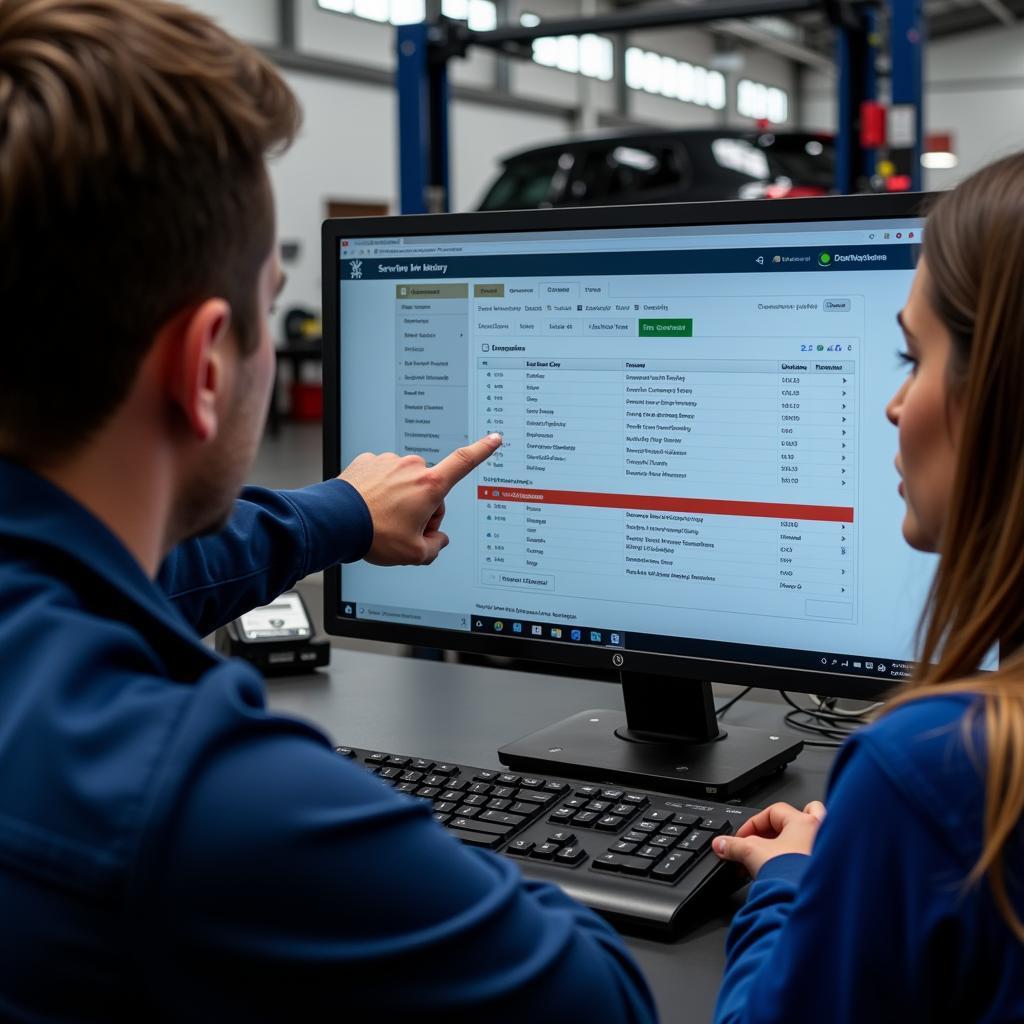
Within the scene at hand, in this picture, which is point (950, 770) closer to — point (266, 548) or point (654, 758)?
point (654, 758)

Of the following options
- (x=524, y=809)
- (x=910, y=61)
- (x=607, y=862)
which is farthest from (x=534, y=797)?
(x=910, y=61)

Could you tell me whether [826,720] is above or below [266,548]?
below

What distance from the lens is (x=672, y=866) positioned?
92 cm

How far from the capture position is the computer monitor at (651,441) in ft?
3.45

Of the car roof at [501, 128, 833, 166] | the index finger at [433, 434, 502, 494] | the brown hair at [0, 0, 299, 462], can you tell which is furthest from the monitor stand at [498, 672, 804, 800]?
the car roof at [501, 128, 833, 166]

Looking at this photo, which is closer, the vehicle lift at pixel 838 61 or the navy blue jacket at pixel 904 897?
the navy blue jacket at pixel 904 897

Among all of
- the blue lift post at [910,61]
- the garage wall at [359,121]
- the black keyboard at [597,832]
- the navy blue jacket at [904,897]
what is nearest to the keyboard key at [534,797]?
Result: the black keyboard at [597,832]

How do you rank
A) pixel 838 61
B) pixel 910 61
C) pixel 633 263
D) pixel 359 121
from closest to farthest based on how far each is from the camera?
pixel 633 263 < pixel 910 61 < pixel 838 61 < pixel 359 121

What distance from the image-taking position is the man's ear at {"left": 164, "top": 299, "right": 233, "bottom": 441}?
2.06 ft

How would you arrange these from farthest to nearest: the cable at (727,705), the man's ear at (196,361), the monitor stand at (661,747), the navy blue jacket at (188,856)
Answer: the cable at (727,705) < the monitor stand at (661,747) < the man's ear at (196,361) < the navy blue jacket at (188,856)

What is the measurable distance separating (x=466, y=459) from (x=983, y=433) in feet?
1.85

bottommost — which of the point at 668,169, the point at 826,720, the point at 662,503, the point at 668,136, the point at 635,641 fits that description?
the point at 826,720

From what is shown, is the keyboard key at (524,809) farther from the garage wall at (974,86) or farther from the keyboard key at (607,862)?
the garage wall at (974,86)

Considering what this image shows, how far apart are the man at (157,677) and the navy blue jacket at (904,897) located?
10 cm
